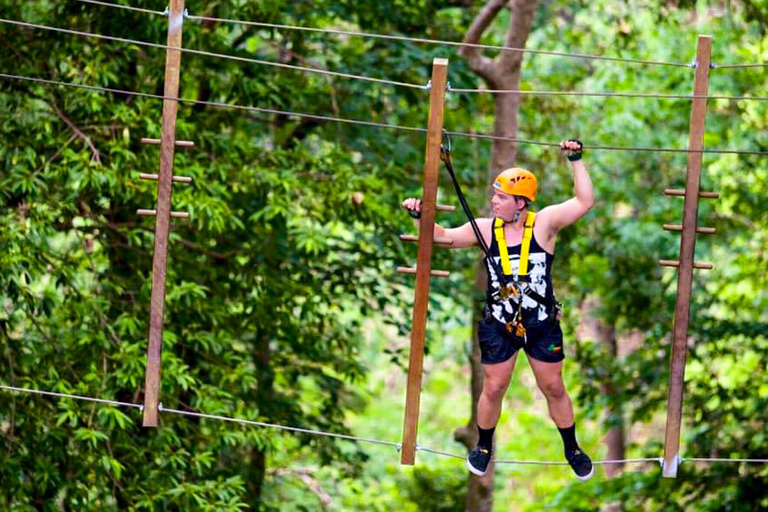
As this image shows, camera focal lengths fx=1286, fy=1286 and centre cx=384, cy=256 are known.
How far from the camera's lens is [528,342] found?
5.51 m

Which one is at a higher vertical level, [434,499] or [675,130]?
[675,130]

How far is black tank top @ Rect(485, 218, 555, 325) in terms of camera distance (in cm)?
541

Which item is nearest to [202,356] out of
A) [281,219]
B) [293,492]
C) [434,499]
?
[281,219]

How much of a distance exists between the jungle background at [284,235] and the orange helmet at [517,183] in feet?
7.88

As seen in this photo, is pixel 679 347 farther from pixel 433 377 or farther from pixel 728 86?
pixel 433 377

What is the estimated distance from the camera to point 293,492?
45.5 ft

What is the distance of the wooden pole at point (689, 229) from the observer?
17.9 feet

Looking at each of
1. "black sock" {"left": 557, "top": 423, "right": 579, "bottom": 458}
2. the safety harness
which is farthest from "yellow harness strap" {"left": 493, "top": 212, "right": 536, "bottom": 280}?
"black sock" {"left": 557, "top": 423, "right": 579, "bottom": 458}

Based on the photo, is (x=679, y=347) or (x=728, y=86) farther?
(x=728, y=86)

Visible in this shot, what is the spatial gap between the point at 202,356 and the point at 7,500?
1643mm

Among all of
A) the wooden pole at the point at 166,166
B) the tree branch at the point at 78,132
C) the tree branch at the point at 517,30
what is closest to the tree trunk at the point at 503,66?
the tree branch at the point at 517,30

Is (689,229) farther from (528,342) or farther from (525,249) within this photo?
(528,342)

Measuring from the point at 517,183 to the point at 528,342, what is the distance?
69 cm

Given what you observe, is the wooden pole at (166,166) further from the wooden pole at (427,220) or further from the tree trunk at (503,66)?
the tree trunk at (503,66)
